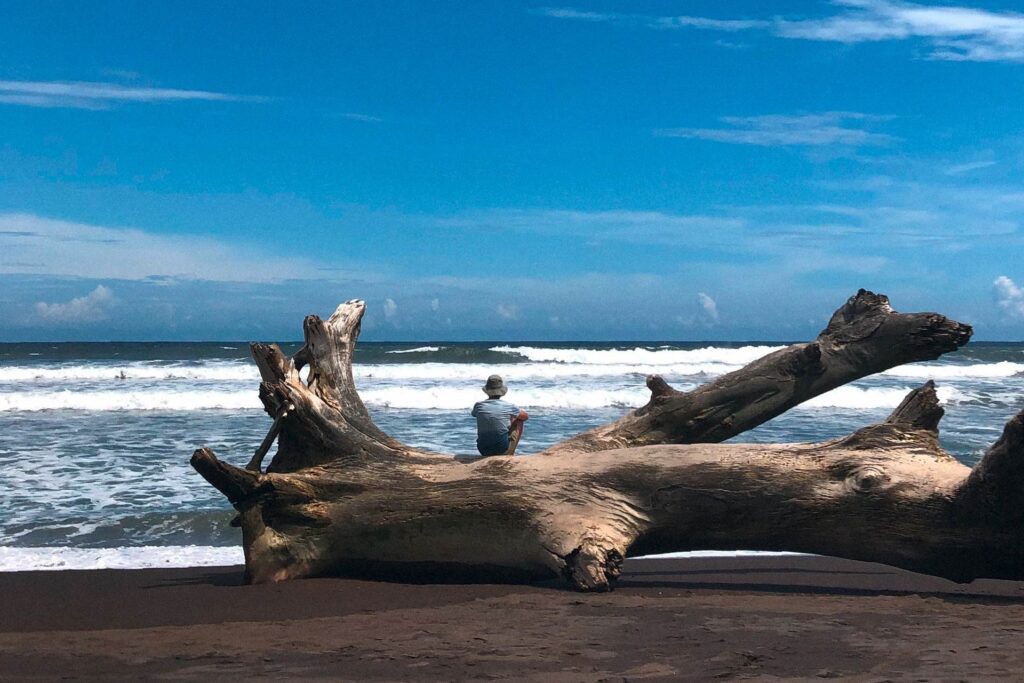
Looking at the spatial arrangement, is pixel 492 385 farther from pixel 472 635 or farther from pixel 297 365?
pixel 472 635

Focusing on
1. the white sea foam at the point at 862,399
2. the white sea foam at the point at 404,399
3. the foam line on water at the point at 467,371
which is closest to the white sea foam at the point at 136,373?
the foam line on water at the point at 467,371

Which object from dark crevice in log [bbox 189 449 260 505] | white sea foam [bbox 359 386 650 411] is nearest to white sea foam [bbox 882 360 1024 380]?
white sea foam [bbox 359 386 650 411]

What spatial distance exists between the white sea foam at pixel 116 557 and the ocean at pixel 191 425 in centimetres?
2

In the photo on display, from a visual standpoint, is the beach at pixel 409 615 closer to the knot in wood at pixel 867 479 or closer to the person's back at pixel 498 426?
the knot in wood at pixel 867 479

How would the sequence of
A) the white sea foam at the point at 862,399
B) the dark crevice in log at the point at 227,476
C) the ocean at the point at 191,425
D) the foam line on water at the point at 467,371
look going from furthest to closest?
the foam line on water at the point at 467,371 < the white sea foam at the point at 862,399 < the ocean at the point at 191,425 < the dark crevice in log at the point at 227,476

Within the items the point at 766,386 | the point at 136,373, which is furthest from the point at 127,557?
the point at 136,373

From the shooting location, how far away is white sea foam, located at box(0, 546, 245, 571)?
6.86 metres

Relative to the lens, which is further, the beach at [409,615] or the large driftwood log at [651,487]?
the large driftwood log at [651,487]

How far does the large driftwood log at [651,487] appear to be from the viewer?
5.31m

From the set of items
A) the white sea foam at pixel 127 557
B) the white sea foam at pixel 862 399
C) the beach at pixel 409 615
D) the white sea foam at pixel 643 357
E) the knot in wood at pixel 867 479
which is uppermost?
the white sea foam at pixel 643 357

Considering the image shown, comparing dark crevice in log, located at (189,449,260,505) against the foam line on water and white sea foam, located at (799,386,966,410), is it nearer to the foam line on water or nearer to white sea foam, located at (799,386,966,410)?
white sea foam, located at (799,386,966,410)

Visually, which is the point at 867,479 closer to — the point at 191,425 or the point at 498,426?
the point at 498,426

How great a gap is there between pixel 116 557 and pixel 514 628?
385 cm

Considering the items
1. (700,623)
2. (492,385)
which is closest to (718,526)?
(700,623)
